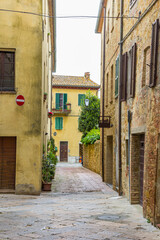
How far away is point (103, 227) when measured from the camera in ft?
21.8

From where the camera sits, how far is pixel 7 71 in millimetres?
11805

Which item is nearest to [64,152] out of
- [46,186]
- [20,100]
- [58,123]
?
[58,123]

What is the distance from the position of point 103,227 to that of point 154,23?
4.34 metres

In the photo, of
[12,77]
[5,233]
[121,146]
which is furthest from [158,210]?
[12,77]

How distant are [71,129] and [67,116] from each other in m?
1.61

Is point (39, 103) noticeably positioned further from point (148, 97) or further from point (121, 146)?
point (148, 97)

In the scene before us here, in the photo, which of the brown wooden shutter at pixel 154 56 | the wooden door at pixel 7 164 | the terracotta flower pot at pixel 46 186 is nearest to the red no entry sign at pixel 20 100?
the wooden door at pixel 7 164

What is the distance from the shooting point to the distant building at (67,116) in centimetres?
4134

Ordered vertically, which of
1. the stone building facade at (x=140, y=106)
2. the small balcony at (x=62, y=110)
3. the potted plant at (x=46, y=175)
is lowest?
the potted plant at (x=46, y=175)

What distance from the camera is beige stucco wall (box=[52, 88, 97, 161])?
41281mm

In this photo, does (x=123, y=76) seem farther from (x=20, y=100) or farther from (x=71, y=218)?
(x=71, y=218)

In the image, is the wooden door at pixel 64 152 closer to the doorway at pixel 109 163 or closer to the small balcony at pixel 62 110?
the small balcony at pixel 62 110

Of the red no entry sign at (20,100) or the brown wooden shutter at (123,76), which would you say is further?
the red no entry sign at (20,100)

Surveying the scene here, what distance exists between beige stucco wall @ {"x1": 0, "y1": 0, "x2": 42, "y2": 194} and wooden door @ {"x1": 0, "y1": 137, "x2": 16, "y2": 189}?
29cm
